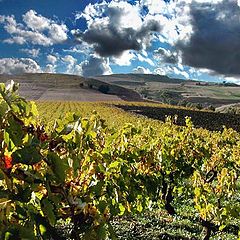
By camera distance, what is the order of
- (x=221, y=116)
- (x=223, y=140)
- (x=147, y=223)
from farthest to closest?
(x=221, y=116) → (x=223, y=140) → (x=147, y=223)

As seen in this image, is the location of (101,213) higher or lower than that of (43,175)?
lower

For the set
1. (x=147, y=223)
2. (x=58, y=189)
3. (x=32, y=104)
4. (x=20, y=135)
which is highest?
(x=32, y=104)

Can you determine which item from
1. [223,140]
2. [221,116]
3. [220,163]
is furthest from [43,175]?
[221,116]

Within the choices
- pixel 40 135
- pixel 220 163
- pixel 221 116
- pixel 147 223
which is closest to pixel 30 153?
pixel 40 135

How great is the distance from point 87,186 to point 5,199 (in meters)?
1.05

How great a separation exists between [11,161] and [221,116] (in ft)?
324

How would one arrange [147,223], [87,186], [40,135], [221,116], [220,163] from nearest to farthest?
1. [40,135]
2. [87,186]
3. [147,223]
4. [220,163]
5. [221,116]

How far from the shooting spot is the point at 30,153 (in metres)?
1.98

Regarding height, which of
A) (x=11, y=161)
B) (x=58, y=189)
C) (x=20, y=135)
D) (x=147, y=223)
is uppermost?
(x=20, y=135)

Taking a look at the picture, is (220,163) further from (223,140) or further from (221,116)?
(221,116)

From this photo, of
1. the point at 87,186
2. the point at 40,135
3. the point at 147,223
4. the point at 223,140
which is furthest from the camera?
the point at 223,140

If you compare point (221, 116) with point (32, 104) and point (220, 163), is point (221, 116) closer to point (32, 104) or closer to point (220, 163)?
point (220, 163)

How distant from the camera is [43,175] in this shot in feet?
7.56

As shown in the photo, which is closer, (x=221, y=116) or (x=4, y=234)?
(x=4, y=234)
